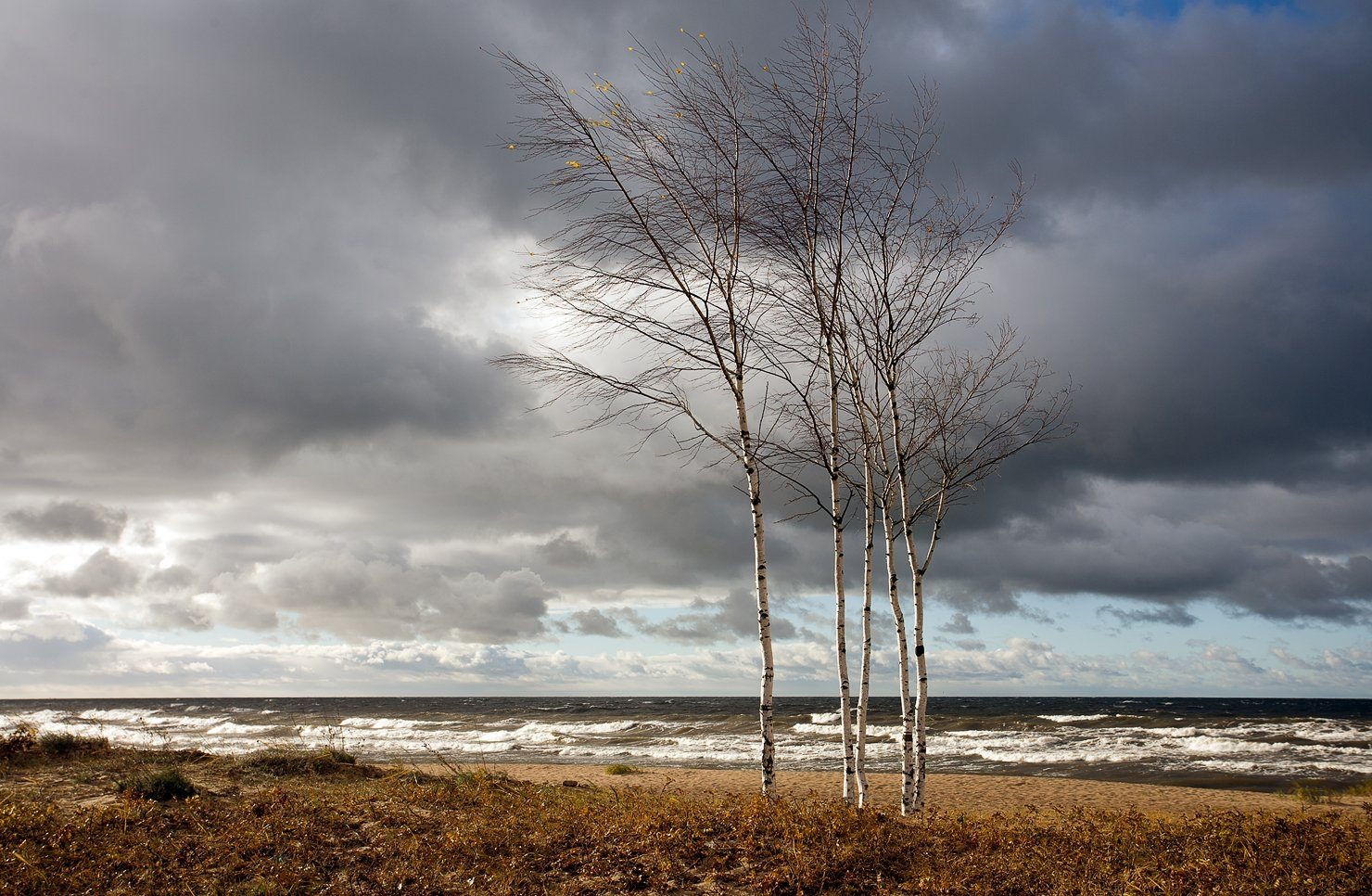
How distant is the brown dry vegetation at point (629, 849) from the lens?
21.2 feet

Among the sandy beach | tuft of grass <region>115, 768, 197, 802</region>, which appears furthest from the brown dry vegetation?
the sandy beach

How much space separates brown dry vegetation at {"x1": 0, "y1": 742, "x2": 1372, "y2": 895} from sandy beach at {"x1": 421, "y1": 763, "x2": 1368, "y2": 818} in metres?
7.40

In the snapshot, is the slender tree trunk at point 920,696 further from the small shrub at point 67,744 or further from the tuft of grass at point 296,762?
the small shrub at point 67,744

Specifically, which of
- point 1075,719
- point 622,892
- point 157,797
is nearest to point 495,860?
point 622,892

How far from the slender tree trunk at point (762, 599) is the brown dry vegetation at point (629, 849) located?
0.69m

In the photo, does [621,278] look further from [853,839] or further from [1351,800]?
[1351,800]

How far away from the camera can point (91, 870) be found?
21.3ft

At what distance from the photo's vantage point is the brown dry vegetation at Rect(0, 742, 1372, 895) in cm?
647

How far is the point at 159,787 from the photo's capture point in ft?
33.2

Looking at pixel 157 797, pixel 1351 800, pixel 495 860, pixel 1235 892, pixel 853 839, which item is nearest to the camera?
pixel 1235 892

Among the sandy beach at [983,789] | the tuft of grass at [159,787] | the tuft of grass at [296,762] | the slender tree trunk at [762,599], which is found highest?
the slender tree trunk at [762,599]

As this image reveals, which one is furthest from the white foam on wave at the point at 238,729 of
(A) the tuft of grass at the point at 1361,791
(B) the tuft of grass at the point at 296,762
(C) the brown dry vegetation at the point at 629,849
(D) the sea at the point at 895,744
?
(A) the tuft of grass at the point at 1361,791

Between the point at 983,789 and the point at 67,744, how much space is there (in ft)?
69.2

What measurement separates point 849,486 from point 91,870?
30.1 ft
